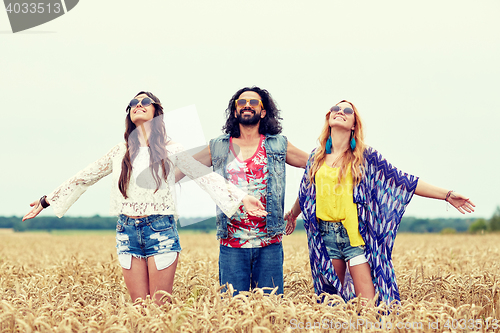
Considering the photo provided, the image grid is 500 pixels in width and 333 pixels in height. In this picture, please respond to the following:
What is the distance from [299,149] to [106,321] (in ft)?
9.35

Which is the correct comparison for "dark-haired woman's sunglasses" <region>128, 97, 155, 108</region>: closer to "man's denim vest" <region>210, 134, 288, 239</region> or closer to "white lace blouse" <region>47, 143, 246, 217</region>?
"white lace blouse" <region>47, 143, 246, 217</region>

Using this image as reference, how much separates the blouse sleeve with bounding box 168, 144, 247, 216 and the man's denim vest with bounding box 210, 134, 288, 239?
9.2 inches

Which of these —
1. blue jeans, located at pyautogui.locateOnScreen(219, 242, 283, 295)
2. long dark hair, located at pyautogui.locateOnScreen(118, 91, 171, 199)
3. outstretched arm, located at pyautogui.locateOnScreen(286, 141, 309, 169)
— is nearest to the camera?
long dark hair, located at pyautogui.locateOnScreen(118, 91, 171, 199)

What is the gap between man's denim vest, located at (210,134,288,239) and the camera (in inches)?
181

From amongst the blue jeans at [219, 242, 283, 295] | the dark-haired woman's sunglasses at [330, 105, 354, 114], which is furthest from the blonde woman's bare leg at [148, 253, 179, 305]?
the dark-haired woman's sunglasses at [330, 105, 354, 114]

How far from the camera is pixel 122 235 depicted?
4.23 m

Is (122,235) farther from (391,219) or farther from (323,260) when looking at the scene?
(391,219)

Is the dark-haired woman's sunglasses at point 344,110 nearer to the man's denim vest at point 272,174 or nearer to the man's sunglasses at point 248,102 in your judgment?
the man's denim vest at point 272,174

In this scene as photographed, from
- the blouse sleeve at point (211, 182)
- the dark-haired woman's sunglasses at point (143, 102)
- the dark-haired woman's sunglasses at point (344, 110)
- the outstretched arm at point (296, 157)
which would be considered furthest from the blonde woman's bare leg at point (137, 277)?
the dark-haired woman's sunglasses at point (344, 110)

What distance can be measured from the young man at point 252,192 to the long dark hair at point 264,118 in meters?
0.03

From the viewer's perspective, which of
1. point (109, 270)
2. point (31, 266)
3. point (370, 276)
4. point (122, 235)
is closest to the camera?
point (122, 235)

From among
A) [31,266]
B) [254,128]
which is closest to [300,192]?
[254,128]

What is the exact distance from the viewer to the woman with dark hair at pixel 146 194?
4.20 meters

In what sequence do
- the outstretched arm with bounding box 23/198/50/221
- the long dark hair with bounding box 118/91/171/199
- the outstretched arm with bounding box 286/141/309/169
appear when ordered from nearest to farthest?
the long dark hair with bounding box 118/91/171/199 < the outstretched arm with bounding box 23/198/50/221 < the outstretched arm with bounding box 286/141/309/169
